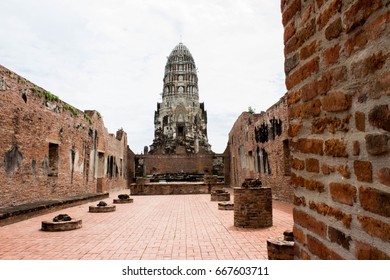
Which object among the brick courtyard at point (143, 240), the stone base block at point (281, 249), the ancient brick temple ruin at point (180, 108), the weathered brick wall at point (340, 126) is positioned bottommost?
the brick courtyard at point (143, 240)

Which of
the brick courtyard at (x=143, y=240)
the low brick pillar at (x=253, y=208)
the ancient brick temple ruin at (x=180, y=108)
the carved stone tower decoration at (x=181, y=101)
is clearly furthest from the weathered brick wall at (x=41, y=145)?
the carved stone tower decoration at (x=181, y=101)

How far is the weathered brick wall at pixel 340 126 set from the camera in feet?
4.39

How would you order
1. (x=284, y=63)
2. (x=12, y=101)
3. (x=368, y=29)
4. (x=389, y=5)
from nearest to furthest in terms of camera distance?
(x=389, y=5)
(x=368, y=29)
(x=284, y=63)
(x=12, y=101)

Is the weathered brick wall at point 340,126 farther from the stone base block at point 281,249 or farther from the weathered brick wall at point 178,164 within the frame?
the weathered brick wall at point 178,164

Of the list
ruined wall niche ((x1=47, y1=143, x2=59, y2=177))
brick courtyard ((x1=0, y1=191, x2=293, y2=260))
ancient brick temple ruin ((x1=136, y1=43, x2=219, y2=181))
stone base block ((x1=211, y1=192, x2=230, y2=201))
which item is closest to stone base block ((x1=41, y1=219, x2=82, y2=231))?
brick courtyard ((x1=0, y1=191, x2=293, y2=260))

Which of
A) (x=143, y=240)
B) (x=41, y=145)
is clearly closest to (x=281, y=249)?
(x=143, y=240)

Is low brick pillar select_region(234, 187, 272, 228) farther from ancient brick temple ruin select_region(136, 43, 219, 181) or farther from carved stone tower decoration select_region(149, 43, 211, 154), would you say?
carved stone tower decoration select_region(149, 43, 211, 154)

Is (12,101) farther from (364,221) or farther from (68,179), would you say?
(364,221)

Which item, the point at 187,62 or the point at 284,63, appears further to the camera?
the point at 187,62

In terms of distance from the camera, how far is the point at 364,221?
4.70 feet

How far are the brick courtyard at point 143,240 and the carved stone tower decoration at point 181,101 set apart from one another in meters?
49.2

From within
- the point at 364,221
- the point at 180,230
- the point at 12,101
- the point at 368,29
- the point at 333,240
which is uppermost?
the point at 12,101

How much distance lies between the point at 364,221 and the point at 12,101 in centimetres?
1045
